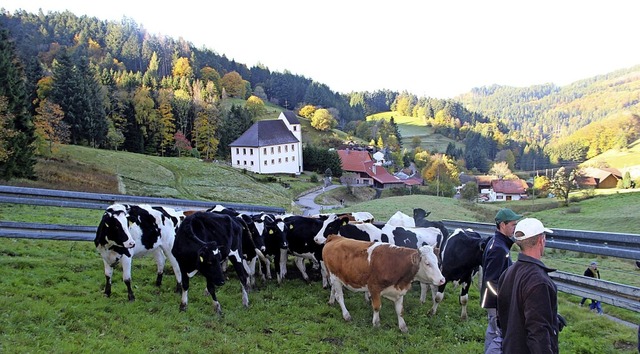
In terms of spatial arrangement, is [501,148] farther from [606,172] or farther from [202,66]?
[202,66]

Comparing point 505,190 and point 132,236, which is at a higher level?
point 132,236

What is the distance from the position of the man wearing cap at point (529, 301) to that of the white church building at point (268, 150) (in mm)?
79670

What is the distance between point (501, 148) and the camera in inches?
7067

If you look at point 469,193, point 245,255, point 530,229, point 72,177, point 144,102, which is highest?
point 144,102

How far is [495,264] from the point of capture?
276 inches

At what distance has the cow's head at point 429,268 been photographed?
32.6 feet

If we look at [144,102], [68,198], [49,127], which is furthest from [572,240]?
[144,102]

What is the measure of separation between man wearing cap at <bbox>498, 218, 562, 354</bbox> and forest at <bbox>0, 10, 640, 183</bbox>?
3002cm

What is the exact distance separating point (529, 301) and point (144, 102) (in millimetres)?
86584

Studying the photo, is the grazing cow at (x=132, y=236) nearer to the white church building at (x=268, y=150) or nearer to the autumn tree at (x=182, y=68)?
the white church building at (x=268, y=150)

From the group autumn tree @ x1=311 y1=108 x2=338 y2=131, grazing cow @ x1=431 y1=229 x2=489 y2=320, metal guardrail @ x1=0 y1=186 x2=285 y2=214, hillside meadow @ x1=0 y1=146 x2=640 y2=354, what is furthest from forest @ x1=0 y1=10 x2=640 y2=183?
grazing cow @ x1=431 y1=229 x2=489 y2=320

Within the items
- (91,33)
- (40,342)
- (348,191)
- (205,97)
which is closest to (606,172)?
(348,191)

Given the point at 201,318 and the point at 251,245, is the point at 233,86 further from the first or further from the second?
the point at 201,318

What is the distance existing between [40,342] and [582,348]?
1006cm
